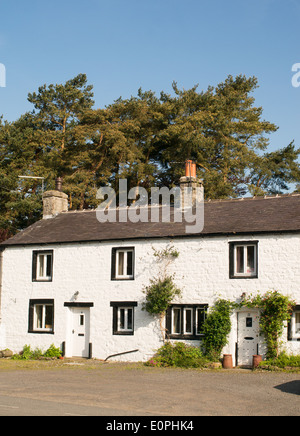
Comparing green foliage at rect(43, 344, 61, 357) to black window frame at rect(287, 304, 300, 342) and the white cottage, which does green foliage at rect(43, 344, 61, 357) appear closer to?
the white cottage

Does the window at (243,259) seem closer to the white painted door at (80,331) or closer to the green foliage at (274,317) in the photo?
the green foliage at (274,317)

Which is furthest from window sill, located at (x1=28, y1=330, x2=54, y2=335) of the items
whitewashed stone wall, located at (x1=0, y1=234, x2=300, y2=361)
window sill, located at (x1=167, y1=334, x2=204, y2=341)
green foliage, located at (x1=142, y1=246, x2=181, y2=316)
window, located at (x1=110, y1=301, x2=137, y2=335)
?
window sill, located at (x1=167, y1=334, x2=204, y2=341)

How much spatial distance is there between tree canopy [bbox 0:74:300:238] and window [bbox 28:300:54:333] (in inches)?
639

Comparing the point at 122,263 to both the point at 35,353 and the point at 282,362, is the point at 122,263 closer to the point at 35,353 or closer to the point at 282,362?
the point at 35,353

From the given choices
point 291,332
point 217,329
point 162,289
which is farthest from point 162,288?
point 291,332

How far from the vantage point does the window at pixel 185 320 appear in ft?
73.7

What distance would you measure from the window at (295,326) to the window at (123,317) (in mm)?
6824

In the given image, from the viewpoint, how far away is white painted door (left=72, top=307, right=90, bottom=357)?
24.8 m

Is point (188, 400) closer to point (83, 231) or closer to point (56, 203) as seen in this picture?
point (83, 231)

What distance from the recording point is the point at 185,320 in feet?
74.8

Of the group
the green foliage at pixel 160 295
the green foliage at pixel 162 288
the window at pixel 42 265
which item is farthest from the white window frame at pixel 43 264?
the green foliage at pixel 160 295

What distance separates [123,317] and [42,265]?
529cm

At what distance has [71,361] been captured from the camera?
23.5m
